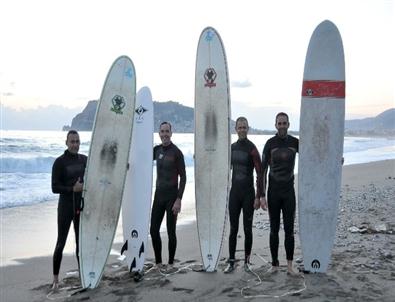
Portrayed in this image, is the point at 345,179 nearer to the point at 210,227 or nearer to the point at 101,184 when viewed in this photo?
the point at 210,227

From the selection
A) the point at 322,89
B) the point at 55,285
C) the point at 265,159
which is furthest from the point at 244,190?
the point at 55,285

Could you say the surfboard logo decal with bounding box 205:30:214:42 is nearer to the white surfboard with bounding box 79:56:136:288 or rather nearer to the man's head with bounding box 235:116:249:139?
the white surfboard with bounding box 79:56:136:288

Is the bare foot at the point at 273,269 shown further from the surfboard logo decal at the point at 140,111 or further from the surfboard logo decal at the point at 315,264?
the surfboard logo decal at the point at 140,111

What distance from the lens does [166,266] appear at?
4.79 m

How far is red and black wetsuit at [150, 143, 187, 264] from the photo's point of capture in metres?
4.67

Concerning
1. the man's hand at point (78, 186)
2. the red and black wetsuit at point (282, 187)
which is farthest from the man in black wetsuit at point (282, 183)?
the man's hand at point (78, 186)

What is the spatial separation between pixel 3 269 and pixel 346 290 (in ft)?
13.0

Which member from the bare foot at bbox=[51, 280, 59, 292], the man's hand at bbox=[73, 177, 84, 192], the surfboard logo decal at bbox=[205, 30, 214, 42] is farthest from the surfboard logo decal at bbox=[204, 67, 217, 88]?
the bare foot at bbox=[51, 280, 59, 292]

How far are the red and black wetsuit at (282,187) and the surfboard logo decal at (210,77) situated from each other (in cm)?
114

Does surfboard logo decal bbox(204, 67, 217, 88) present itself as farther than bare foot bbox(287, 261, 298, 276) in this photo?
Yes

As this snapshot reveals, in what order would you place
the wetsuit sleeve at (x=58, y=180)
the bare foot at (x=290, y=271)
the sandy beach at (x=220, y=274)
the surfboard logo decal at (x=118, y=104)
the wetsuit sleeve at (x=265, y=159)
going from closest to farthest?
the sandy beach at (x=220, y=274) < the wetsuit sleeve at (x=58, y=180) < the bare foot at (x=290, y=271) < the wetsuit sleeve at (x=265, y=159) < the surfboard logo decal at (x=118, y=104)

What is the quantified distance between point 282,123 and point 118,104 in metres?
1.84

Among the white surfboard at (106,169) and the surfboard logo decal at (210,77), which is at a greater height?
the surfboard logo decal at (210,77)

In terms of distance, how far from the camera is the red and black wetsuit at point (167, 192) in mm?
4668
